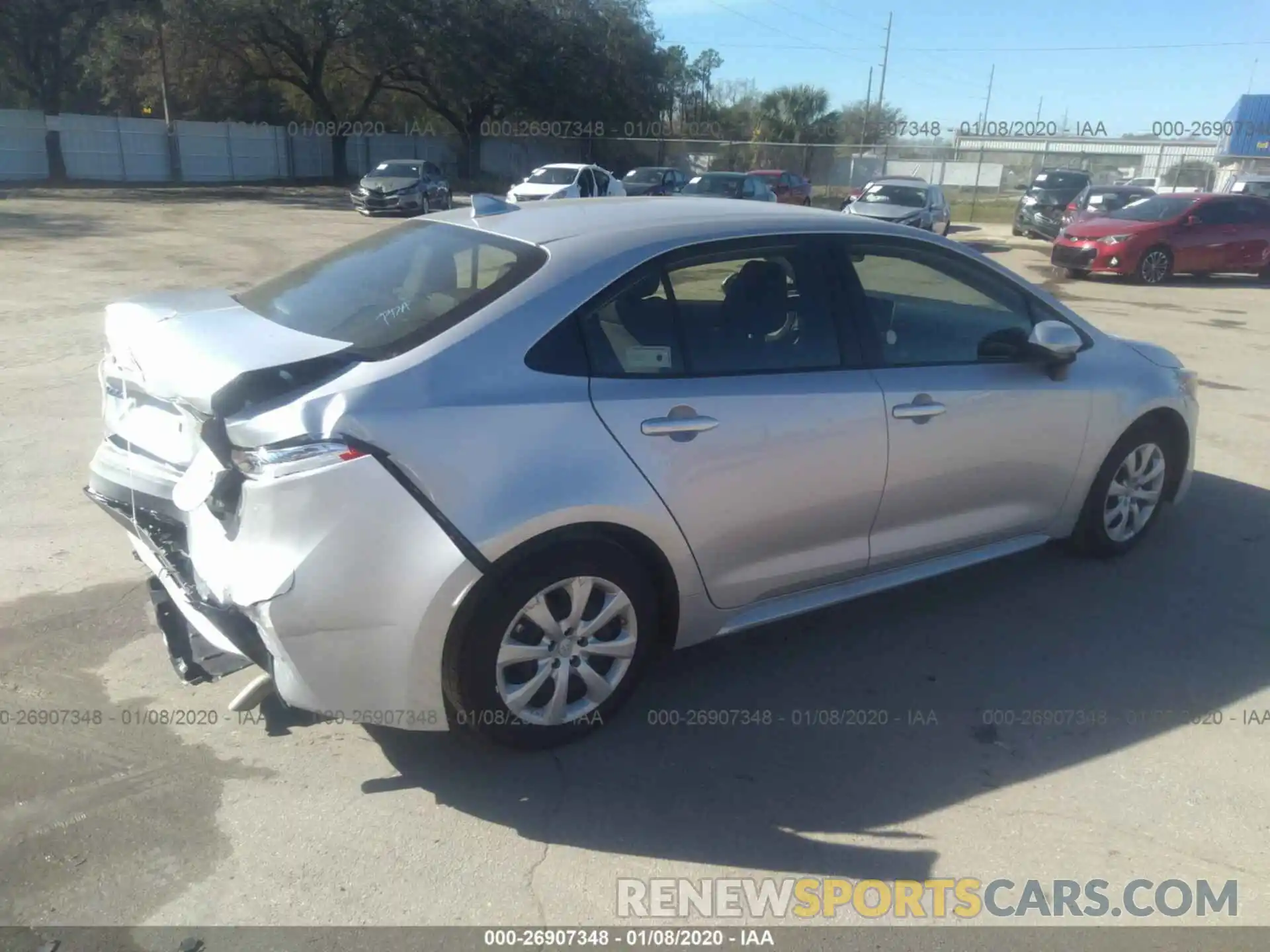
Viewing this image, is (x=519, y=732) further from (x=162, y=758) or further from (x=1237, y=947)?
(x=1237, y=947)

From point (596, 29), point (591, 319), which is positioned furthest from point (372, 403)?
point (596, 29)

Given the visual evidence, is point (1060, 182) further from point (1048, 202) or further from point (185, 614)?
point (185, 614)

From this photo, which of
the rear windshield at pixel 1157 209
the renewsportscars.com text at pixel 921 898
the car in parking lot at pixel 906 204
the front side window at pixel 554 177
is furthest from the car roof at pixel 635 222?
the front side window at pixel 554 177

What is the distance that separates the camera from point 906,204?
21.3 m

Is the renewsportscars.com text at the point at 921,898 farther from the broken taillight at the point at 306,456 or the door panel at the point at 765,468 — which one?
the broken taillight at the point at 306,456

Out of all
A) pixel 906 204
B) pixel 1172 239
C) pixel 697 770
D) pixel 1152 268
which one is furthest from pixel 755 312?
pixel 906 204

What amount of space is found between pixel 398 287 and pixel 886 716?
7.67ft

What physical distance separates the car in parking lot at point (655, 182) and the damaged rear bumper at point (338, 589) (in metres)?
25.1

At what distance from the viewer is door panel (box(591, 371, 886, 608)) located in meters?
3.31

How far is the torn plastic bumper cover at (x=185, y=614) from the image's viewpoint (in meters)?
2.99

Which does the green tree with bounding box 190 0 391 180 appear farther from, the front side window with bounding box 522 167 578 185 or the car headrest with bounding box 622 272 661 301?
the car headrest with bounding box 622 272 661 301

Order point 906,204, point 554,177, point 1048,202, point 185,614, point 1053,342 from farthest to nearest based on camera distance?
point 1048,202 < point 554,177 < point 906,204 < point 1053,342 < point 185,614

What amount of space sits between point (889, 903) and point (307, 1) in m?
41.7

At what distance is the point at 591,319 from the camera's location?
130 inches
